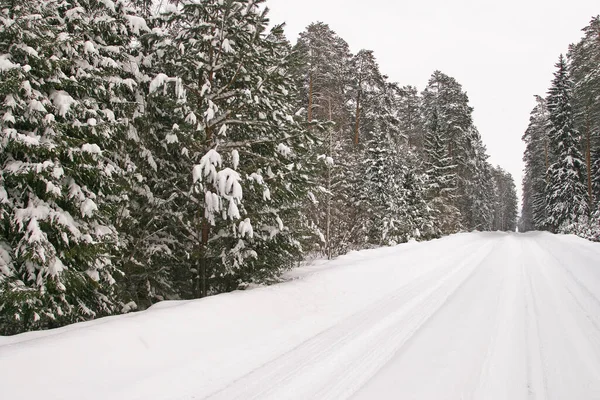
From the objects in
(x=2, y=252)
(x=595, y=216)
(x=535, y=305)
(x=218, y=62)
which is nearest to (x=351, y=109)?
(x=595, y=216)

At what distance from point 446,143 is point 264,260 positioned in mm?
30718

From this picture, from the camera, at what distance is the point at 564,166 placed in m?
29.6

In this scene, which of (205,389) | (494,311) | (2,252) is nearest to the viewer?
(205,389)

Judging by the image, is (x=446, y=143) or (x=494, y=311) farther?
(x=446, y=143)

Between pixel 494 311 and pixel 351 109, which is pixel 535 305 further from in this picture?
pixel 351 109

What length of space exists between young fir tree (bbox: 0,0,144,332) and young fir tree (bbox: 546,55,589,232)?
32.6 m

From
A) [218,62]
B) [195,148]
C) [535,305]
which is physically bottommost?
[535,305]

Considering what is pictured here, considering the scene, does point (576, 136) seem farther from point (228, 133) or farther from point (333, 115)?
point (228, 133)

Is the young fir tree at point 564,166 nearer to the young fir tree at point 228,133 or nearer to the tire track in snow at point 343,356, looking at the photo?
the tire track in snow at point 343,356

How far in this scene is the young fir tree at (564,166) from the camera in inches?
1123

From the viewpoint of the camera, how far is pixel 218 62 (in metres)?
8.00

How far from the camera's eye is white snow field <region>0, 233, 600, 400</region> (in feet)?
10.8

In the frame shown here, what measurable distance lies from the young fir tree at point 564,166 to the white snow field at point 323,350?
27.4 m

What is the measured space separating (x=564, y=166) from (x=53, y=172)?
1441 inches
